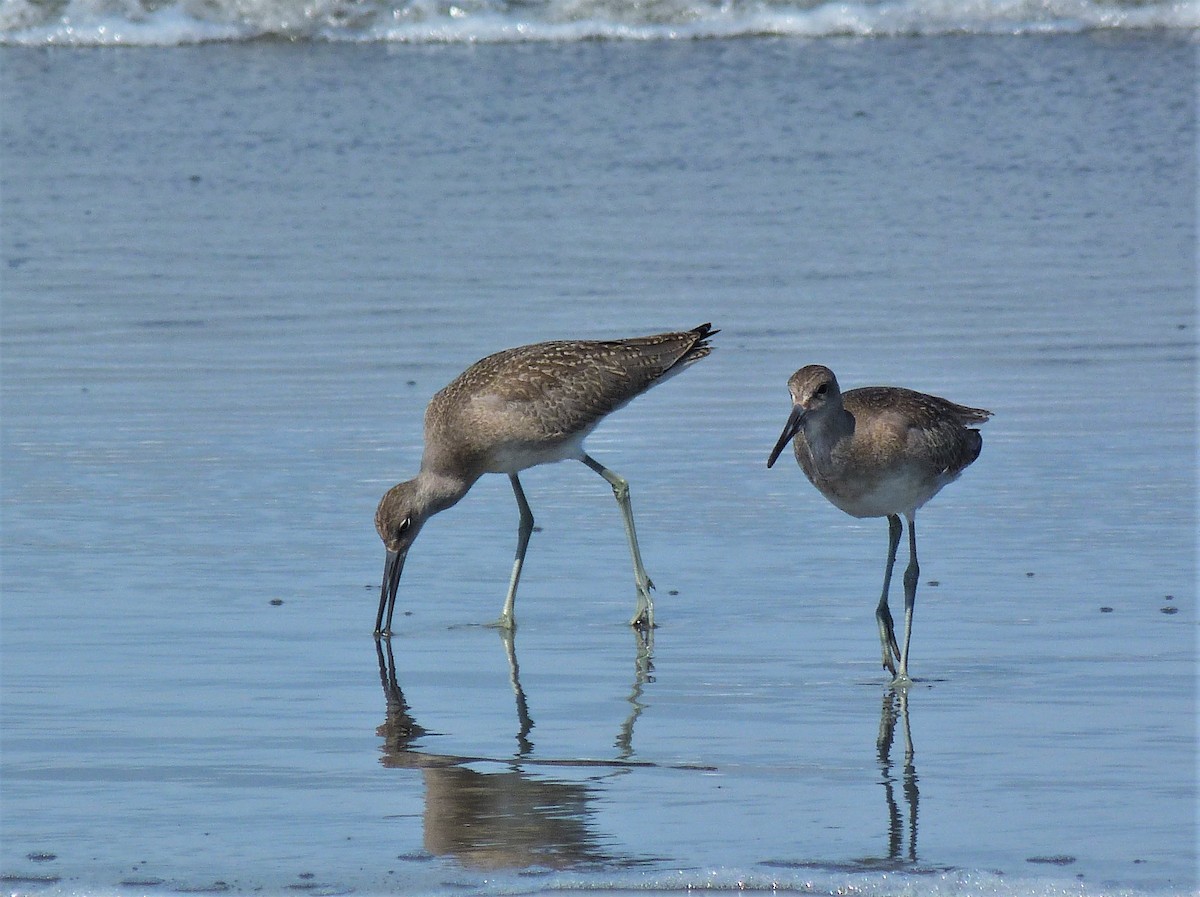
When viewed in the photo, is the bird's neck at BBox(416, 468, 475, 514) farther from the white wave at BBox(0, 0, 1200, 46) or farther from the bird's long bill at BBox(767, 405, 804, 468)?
the white wave at BBox(0, 0, 1200, 46)

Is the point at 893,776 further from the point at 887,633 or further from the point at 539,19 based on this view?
the point at 539,19

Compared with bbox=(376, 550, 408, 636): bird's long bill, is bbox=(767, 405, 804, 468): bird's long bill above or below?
above

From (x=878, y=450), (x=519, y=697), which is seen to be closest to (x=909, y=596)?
(x=878, y=450)

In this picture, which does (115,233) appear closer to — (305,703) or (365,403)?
(365,403)

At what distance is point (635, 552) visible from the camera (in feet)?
22.6

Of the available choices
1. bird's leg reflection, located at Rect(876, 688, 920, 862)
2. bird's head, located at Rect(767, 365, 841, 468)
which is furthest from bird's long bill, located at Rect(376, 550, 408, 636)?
bird's leg reflection, located at Rect(876, 688, 920, 862)

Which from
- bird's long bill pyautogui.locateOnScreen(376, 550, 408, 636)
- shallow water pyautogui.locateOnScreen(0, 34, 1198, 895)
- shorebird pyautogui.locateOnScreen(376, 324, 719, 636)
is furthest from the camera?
shorebird pyautogui.locateOnScreen(376, 324, 719, 636)

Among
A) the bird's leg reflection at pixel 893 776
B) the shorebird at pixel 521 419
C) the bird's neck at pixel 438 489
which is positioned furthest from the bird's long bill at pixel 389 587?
the bird's leg reflection at pixel 893 776

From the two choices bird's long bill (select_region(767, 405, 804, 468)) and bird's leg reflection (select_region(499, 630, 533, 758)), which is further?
bird's long bill (select_region(767, 405, 804, 468))

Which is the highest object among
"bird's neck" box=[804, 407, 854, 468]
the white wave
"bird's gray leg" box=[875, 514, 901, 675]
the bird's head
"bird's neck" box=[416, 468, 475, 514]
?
the white wave

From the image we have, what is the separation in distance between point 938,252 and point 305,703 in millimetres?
7078

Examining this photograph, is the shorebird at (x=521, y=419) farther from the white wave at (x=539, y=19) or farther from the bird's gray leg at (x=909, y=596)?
the white wave at (x=539, y=19)

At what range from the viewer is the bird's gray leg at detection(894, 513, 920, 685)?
19.4ft

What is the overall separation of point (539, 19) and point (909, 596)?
60.7ft
